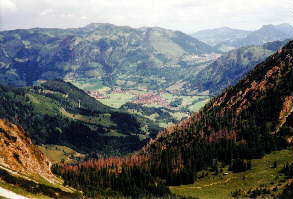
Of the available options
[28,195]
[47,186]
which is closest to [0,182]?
[28,195]

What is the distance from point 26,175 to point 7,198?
69185mm

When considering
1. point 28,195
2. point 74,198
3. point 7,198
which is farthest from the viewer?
point 74,198

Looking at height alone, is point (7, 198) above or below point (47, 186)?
above

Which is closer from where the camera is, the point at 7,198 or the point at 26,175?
the point at 7,198

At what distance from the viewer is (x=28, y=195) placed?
155375 millimetres

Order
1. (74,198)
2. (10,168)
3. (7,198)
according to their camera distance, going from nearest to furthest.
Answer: (7,198), (74,198), (10,168)

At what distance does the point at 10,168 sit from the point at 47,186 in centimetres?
2256

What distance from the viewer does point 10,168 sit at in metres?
197

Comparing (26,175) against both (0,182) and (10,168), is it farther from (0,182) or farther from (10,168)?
(0,182)

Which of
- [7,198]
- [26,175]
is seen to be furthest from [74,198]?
[7,198]

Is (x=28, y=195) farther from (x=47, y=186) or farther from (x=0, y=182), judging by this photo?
(x=47, y=186)

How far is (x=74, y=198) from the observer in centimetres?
18450

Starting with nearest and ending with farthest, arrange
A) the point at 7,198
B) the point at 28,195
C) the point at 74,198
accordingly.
Answer: the point at 7,198, the point at 28,195, the point at 74,198

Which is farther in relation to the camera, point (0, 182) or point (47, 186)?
point (47, 186)
